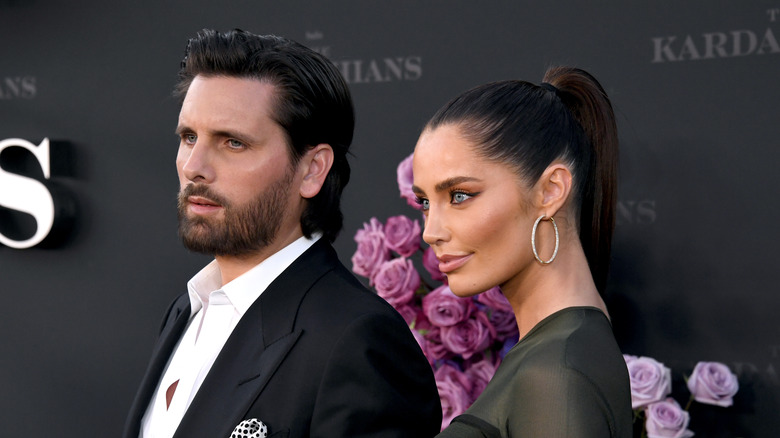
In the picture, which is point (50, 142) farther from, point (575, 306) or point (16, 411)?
point (575, 306)

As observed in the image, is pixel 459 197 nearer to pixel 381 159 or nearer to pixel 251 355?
pixel 251 355

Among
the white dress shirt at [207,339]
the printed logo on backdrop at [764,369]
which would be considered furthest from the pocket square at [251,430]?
the printed logo on backdrop at [764,369]

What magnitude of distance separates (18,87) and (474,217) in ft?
11.3

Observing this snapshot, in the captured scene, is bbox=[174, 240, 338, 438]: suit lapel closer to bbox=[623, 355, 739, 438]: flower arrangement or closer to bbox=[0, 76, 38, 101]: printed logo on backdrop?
bbox=[623, 355, 739, 438]: flower arrangement

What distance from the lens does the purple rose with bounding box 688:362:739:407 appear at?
2469 mm

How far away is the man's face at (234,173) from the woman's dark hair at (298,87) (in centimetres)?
3

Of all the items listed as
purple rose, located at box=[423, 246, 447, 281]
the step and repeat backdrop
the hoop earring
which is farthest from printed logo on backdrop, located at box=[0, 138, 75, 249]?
the hoop earring

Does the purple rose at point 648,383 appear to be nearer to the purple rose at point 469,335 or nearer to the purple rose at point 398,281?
the purple rose at point 469,335

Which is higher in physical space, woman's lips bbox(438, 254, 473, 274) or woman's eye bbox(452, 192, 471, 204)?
woman's eye bbox(452, 192, 471, 204)

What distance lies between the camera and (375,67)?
353 cm

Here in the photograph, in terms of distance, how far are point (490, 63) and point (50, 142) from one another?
2.11 metres

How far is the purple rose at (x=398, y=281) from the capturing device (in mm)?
2447

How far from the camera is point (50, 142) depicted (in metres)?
4.05

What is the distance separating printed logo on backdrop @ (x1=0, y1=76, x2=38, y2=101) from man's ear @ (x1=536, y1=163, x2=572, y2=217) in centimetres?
340
